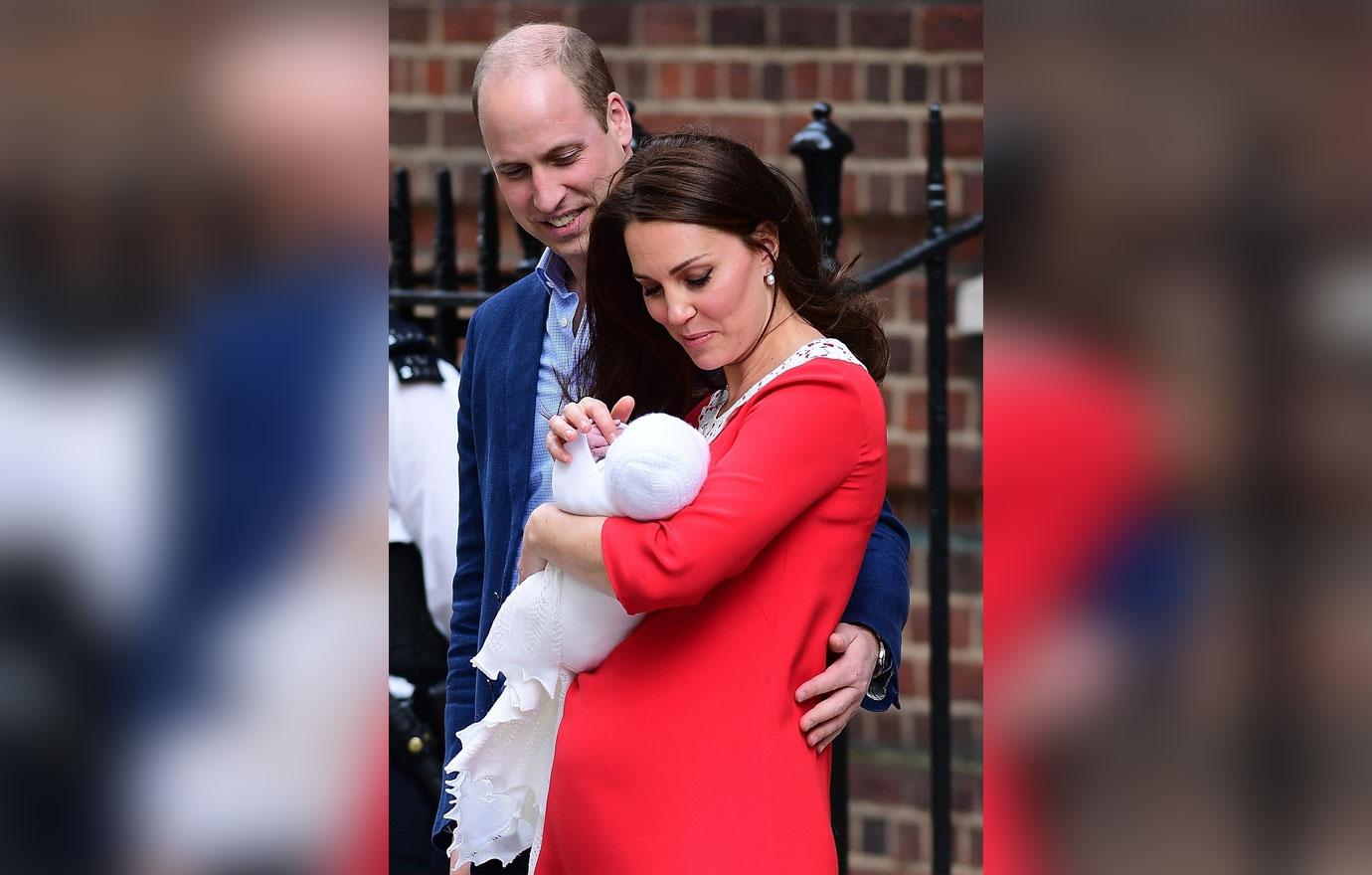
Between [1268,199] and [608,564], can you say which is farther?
[608,564]

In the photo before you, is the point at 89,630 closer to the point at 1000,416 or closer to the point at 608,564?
the point at 1000,416

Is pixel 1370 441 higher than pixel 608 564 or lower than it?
higher

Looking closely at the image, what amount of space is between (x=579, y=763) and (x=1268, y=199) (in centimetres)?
99

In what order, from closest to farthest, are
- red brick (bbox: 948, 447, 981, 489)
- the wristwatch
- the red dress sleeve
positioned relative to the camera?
the red dress sleeve < the wristwatch < red brick (bbox: 948, 447, 981, 489)

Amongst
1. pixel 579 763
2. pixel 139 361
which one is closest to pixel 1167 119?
pixel 139 361

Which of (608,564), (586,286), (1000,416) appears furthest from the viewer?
(586,286)

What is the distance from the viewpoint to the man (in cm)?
187

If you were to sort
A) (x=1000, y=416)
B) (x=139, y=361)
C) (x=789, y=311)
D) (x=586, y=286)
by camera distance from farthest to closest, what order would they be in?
(x=586, y=286) → (x=789, y=311) → (x=1000, y=416) → (x=139, y=361)

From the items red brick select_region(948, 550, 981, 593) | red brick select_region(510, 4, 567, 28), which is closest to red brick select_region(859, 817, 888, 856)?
red brick select_region(948, 550, 981, 593)

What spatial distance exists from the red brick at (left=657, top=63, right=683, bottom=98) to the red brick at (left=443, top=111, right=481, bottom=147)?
53cm

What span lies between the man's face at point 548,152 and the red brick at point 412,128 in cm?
214

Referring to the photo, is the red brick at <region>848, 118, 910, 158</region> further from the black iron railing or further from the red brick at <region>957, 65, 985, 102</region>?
the black iron railing

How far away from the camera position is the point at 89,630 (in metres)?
0.58

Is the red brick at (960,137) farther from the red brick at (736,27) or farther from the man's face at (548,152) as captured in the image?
the man's face at (548,152)
